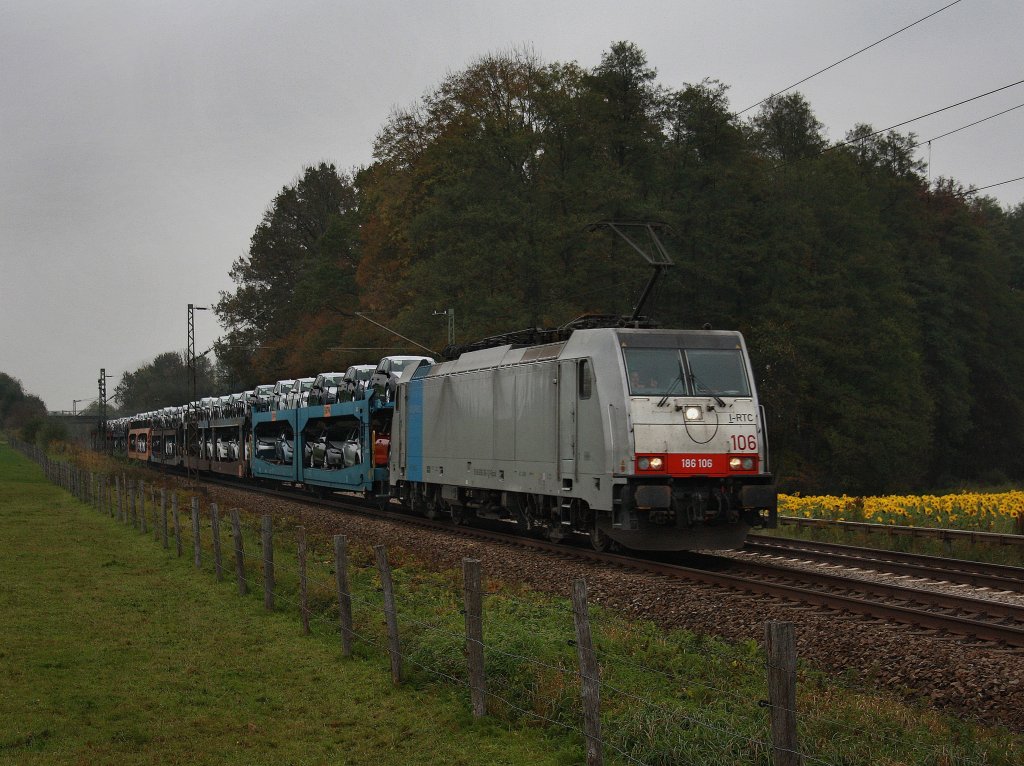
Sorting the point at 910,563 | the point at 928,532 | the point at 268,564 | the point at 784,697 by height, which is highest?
the point at 784,697

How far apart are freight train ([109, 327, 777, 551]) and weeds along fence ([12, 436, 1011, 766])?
322 cm

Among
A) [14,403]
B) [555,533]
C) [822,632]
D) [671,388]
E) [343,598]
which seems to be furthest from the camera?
[14,403]

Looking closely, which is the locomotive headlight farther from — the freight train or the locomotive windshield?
the locomotive windshield

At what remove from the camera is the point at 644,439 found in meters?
15.6

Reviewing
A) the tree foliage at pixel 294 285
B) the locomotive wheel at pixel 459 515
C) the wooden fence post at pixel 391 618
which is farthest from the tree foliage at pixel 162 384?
the wooden fence post at pixel 391 618

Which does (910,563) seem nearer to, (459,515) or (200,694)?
(459,515)

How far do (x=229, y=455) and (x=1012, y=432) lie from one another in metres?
44.1

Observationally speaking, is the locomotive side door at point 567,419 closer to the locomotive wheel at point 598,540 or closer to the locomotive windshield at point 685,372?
the locomotive wheel at point 598,540

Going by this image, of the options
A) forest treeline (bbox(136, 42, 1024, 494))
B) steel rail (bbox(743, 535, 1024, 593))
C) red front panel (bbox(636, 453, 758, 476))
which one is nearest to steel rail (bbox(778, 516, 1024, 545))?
steel rail (bbox(743, 535, 1024, 593))

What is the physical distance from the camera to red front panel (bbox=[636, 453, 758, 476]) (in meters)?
→ 15.5

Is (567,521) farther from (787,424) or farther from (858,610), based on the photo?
(787,424)

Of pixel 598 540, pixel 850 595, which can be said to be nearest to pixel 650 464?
pixel 598 540

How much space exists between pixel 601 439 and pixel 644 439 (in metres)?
0.68

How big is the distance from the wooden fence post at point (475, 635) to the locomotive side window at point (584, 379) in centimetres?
803
